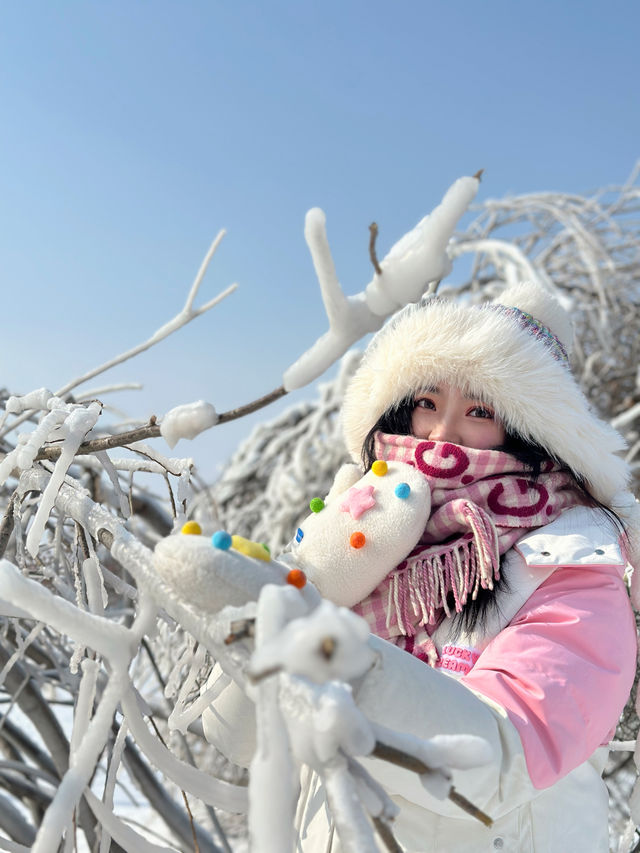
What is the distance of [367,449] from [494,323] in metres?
0.32

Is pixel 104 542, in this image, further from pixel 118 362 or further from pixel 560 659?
pixel 560 659

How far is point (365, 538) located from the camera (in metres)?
1.09

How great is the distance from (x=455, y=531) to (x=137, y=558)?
63 cm

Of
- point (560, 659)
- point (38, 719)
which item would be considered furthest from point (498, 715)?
point (38, 719)

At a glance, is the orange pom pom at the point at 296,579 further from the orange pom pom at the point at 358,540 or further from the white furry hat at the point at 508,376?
the white furry hat at the point at 508,376

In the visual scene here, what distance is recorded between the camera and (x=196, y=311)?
0.95 m

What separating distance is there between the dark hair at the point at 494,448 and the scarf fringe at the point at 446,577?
0.02 metres

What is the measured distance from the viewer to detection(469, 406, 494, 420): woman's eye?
125 cm

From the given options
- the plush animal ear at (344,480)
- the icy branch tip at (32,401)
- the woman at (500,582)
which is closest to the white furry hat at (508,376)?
the woman at (500,582)

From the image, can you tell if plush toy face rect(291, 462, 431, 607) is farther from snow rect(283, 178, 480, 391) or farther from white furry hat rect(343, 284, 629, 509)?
snow rect(283, 178, 480, 391)

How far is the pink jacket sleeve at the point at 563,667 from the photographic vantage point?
828 mm

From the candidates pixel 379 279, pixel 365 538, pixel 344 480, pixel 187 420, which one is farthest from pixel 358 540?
pixel 379 279

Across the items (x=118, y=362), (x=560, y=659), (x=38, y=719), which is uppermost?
(x=118, y=362)

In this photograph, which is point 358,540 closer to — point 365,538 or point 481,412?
point 365,538
